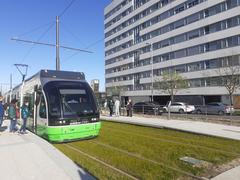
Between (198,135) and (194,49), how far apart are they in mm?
37464

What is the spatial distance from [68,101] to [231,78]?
1174 inches

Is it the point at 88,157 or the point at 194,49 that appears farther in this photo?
the point at 194,49

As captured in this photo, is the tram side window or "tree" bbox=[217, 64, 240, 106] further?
"tree" bbox=[217, 64, 240, 106]

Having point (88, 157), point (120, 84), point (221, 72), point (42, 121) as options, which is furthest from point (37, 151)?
point (120, 84)

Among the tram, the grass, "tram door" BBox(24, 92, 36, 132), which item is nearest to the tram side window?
the tram

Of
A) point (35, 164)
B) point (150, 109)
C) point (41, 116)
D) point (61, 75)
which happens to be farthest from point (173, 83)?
point (35, 164)

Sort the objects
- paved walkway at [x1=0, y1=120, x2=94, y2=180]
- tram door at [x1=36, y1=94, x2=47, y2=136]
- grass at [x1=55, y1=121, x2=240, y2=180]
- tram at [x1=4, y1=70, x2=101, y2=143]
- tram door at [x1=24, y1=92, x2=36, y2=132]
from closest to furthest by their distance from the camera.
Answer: paved walkway at [x1=0, y1=120, x2=94, y2=180], grass at [x1=55, y1=121, x2=240, y2=180], tram at [x1=4, y1=70, x2=101, y2=143], tram door at [x1=36, y1=94, x2=47, y2=136], tram door at [x1=24, y1=92, x2=36, y2=132]

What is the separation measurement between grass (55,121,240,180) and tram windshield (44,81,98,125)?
1.19 metres

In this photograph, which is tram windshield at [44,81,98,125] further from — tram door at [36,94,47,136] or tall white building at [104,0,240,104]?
tall white building at [104,0,240,104]

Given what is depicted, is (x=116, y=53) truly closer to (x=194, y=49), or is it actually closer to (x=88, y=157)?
(x=194, y=49)

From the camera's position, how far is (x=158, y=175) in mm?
6352

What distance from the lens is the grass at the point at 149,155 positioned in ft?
21.7

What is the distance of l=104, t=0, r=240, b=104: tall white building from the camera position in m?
42.0

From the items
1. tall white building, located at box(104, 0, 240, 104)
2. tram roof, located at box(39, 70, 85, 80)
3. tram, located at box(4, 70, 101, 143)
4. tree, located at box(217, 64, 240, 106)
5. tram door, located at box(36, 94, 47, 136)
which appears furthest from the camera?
tall white building, located at box(104, 0, 240, 104)
